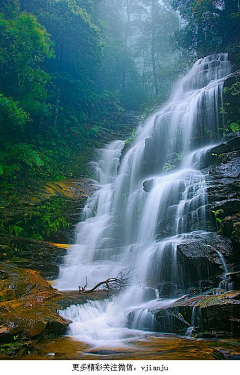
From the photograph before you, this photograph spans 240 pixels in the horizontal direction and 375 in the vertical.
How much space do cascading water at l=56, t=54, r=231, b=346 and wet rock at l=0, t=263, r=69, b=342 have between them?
1.66 feet

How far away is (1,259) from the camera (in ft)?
32.8

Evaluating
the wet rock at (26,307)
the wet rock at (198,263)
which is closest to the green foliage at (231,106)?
the wet rock at (198,263)

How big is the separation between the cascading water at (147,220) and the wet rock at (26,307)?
50cm

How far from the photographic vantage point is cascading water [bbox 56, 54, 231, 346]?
703 cm

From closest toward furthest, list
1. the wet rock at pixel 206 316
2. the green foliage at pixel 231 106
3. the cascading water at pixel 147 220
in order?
the wet rock at pixel 206 316, the cascading water at pixel 147 220, the green foliage at pixel 231 106

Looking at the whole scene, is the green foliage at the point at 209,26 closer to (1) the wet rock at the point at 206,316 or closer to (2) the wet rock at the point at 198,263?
→ (2) the wet rock at the point at 198,263

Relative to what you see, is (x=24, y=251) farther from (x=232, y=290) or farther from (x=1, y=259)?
(x=232, y=290)

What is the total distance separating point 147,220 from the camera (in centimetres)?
1128

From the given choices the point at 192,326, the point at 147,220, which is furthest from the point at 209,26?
the point at 192,326

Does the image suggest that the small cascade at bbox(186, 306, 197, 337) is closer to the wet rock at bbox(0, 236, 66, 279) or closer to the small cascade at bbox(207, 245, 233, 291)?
the small cascade at bbox(207, 245, 233, 291)

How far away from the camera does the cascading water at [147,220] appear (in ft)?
23.1

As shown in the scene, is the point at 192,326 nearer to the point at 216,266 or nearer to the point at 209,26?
the point at 216,266

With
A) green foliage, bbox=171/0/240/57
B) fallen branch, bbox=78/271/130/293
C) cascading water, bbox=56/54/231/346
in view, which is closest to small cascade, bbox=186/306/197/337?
cascading water, bbox=56/54/231/346

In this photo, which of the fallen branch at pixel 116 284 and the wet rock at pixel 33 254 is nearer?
the fallen branch at pixel 116 284
